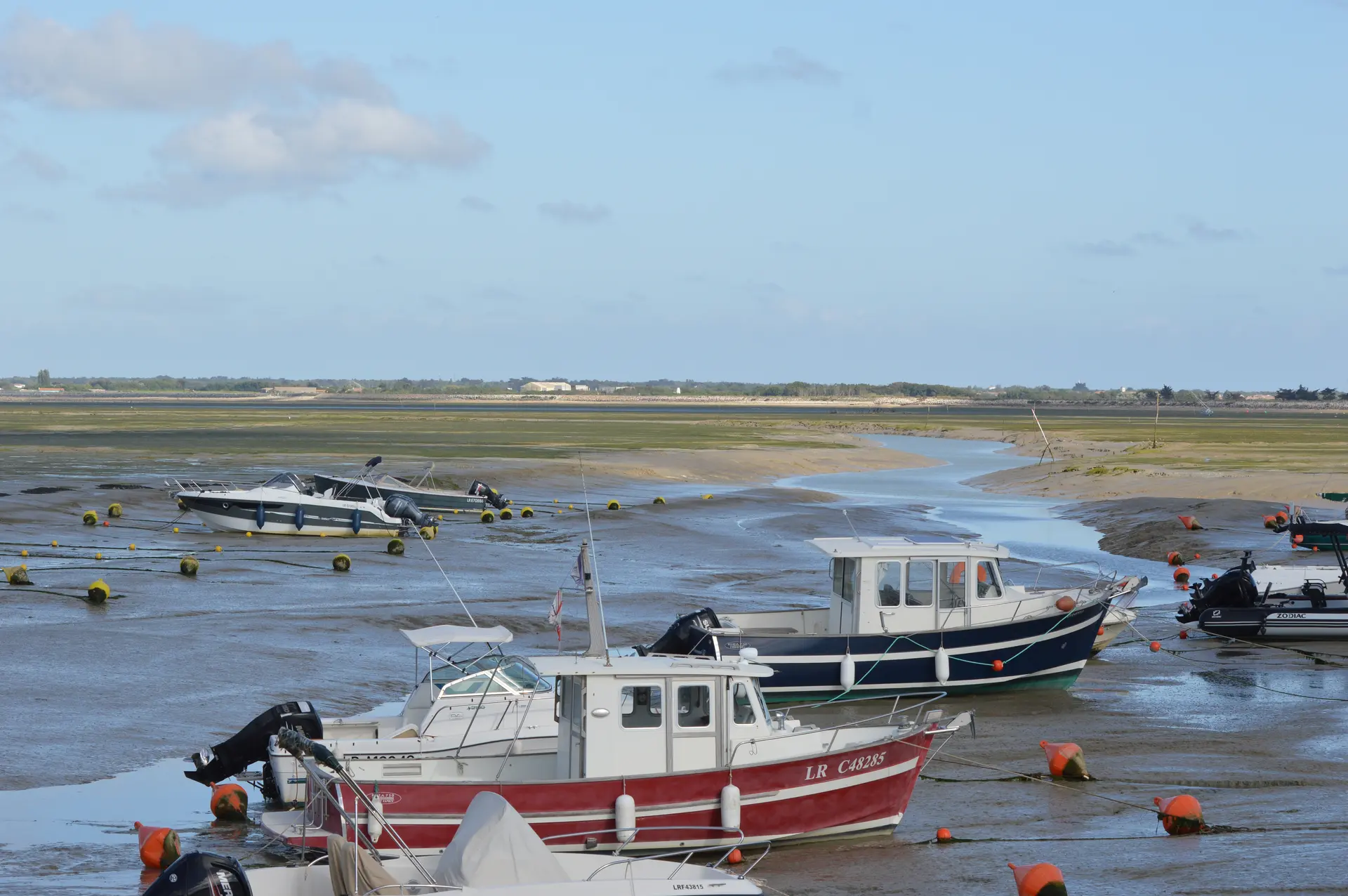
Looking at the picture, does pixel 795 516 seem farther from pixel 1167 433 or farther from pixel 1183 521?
pixel 1167 433

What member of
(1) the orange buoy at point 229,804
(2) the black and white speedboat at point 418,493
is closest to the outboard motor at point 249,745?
(1) the orange buoy at point 229,804

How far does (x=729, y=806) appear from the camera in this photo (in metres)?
16.6

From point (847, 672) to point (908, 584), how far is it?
2.06 meters

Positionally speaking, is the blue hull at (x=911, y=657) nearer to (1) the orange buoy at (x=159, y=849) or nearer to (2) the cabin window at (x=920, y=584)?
(2) the cabin window at (x=920, y=584)

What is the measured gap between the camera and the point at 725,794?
54.5 ft

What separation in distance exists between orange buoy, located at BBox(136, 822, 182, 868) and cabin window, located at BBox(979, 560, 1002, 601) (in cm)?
1500

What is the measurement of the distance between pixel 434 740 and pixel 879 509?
137 feet

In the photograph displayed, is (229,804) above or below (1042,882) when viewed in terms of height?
below

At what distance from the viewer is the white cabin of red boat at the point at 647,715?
16.5 metres

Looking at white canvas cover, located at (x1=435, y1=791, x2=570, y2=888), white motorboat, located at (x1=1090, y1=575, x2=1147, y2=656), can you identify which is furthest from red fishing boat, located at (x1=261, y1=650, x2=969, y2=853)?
white motorboat, located at (x1=1090, y1=575, x2=1147, y2=656)

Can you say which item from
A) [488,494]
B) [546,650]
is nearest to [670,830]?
[546,650]

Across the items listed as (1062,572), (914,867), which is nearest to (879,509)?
(1062,572)

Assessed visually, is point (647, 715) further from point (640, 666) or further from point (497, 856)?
point (497, 856)

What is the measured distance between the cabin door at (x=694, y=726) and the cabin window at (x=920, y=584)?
9.57 meters
